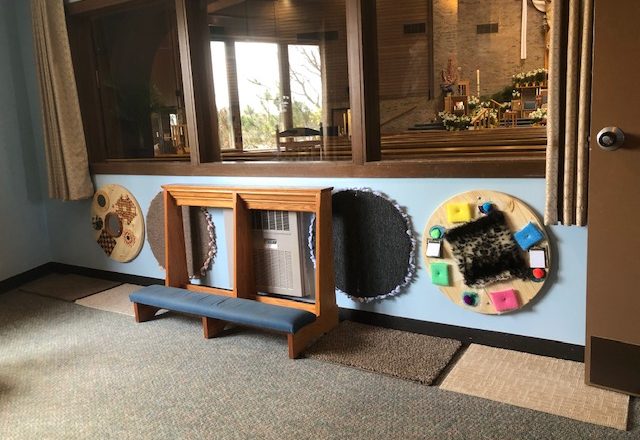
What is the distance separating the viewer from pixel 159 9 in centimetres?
378

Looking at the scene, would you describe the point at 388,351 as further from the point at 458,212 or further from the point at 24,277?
the point at 24,277

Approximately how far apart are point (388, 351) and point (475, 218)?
2.38ft

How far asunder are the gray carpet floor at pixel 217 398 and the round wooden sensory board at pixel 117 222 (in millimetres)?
923

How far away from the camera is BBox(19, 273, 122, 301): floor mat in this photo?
3.77 metres

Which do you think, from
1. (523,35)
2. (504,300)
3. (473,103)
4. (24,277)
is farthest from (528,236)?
(523,35)

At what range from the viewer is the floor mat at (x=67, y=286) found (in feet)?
12.4

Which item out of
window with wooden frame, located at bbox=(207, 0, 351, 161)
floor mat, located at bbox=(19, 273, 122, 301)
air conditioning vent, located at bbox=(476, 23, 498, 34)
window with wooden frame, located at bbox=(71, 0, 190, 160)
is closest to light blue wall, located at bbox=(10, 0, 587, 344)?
floor mat, located at bbox=(19, 273, 122, 301)

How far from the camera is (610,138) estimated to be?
196 centimetres

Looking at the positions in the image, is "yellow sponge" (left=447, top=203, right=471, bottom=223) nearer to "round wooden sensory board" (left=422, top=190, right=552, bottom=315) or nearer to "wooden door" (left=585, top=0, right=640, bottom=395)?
"round wooden sensory board" (left=422, top=190, right=552, bottom=315)

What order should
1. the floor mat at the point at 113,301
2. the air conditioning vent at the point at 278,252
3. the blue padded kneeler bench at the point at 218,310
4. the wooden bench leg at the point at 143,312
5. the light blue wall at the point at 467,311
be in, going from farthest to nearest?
the floor mat at the point at 113,301 < the wooden bench leg at the point at 143,312 < the air conditioning vent at the point at 278,252 < the blue padded kneeler bench at the point at 218,310 < the light blue wall at the point at 467,311

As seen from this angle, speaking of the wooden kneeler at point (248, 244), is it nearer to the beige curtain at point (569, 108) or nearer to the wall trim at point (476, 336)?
the wall trim at point (476, 336)

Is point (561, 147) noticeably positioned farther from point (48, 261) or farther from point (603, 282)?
point (48, 261)

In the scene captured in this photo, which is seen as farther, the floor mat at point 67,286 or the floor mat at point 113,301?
the floor mat at point 67,286

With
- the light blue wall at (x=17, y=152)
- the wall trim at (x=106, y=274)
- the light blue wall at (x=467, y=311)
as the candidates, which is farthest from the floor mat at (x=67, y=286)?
the light blue wall at (x=467, y=311)
